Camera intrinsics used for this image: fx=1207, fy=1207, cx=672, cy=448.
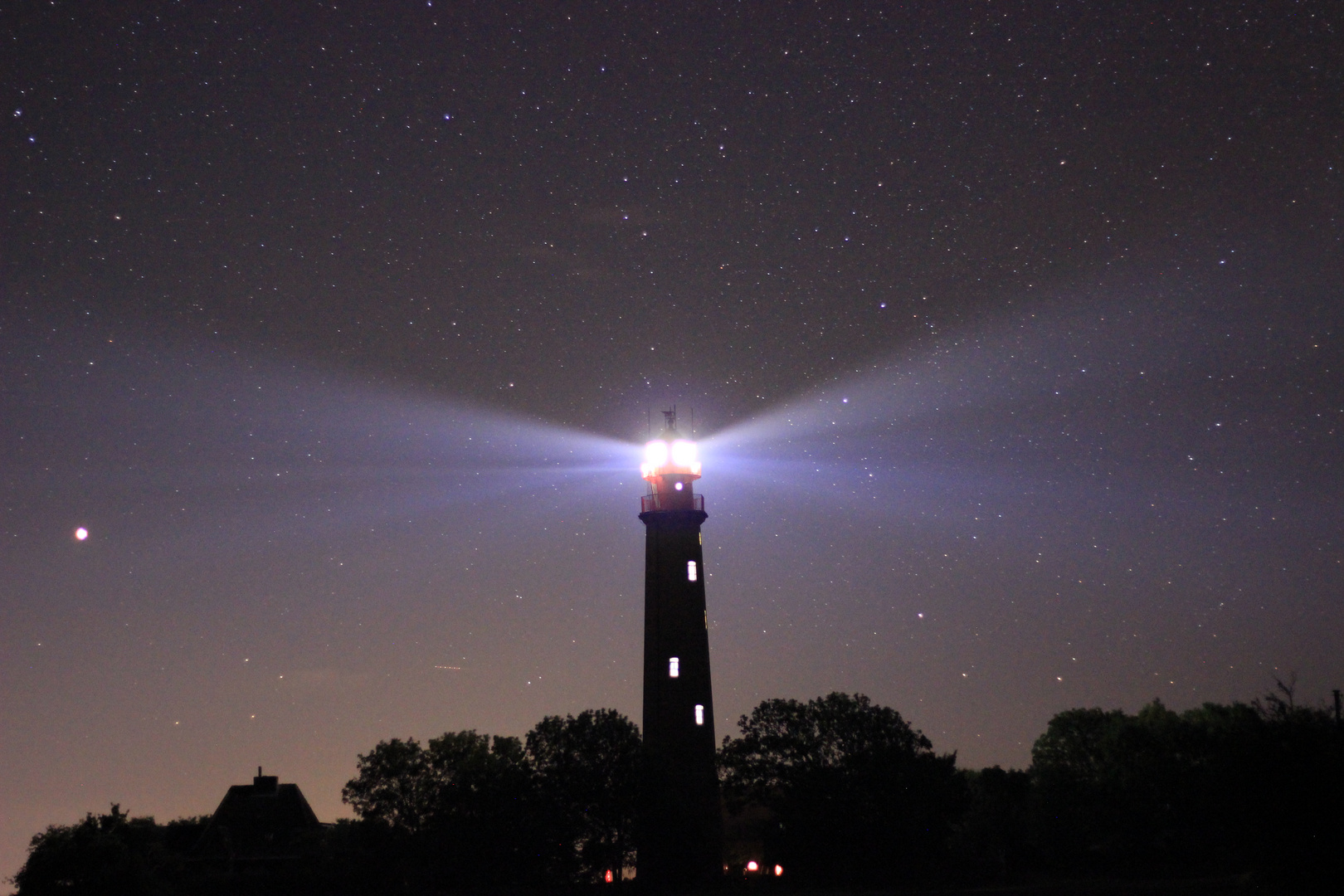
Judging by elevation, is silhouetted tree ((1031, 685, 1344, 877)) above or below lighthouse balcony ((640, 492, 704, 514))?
below

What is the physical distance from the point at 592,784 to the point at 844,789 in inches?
416

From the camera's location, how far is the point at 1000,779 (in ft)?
250

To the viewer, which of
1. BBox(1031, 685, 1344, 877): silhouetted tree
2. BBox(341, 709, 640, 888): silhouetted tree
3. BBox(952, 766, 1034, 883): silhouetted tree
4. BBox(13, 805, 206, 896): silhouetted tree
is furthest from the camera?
BBox(952, 766, 1034, 883): silhouetted tree

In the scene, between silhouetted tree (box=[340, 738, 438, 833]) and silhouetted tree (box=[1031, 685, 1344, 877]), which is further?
silhouetted tree (box=[340, 738, 438, 833])

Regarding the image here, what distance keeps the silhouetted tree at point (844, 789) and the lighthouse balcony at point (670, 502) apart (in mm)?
9877

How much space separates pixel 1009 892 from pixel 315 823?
128 ft

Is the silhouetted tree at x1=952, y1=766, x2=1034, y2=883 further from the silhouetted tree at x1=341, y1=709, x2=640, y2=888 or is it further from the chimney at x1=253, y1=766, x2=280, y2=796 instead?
the chimney at x1=253, y1=766, x2=280, y2=796

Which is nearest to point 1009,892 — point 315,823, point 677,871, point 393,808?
point 677,871

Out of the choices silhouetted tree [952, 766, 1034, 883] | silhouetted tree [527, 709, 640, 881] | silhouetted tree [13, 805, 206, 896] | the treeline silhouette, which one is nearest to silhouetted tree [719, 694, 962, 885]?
the treeline silhouette

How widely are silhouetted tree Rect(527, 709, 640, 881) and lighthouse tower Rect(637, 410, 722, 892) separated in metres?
0.83

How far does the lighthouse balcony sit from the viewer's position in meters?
56.5

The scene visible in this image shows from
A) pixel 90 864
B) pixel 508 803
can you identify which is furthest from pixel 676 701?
pixel 90 864

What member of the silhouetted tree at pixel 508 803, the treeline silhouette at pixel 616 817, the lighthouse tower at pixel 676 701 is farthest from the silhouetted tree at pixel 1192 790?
the silhouetted tree at pixel 508 803

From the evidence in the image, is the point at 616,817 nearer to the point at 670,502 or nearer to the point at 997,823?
the point at 670,502
